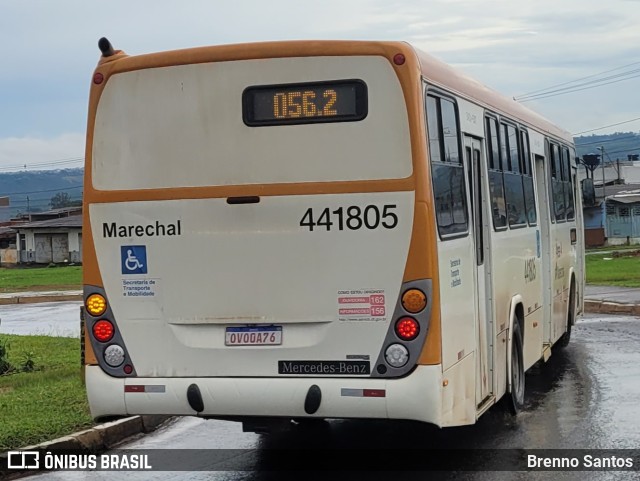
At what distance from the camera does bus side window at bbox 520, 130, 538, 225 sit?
38.8 feet

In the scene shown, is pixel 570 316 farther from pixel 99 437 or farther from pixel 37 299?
pixel 37 299

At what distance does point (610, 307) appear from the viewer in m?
22.8

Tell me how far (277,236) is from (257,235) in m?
0.15

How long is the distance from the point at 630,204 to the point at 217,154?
65546 millimetres

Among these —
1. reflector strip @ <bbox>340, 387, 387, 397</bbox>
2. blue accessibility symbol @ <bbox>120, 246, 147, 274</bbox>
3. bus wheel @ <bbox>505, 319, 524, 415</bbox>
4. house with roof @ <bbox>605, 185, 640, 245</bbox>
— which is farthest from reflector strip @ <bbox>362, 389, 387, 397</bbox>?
house with roof @ <bbox>605, 185, 640, 245</bbox>

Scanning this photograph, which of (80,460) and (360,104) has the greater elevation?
(360,104)

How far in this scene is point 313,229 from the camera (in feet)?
24.9

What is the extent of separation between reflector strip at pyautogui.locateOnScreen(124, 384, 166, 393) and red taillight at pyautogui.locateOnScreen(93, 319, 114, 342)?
1.36 ft

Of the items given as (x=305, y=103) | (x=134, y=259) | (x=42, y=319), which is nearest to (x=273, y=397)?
(x=134, y=259)

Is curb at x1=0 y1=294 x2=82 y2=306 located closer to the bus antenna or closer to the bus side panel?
the bus antenna

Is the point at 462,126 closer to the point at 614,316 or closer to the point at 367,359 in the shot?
the point at 367,359

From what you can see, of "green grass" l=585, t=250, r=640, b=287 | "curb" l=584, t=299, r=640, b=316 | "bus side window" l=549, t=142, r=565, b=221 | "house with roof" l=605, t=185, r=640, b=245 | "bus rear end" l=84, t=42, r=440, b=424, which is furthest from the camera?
"house with roof" l=605, t=185, r=640, b=245

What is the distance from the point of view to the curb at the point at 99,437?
9.12m

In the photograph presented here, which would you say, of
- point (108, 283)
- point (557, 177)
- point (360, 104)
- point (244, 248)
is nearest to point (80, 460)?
point (108, 283)
